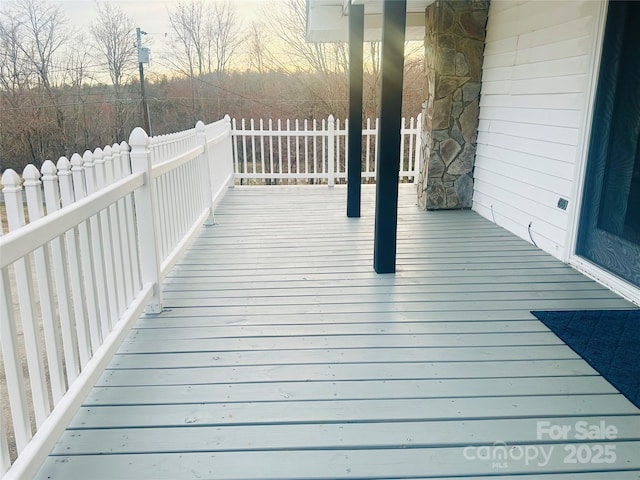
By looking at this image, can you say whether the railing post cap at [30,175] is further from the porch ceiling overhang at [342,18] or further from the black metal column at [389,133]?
the porch ceiling overhang at [342,18]

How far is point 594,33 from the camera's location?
361 cm

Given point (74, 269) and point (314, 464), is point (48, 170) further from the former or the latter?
point (314, 464)

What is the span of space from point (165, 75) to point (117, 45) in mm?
1503

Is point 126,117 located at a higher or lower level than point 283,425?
higher

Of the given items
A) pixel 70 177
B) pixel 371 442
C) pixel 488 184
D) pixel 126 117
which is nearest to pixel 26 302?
pixel 70 177

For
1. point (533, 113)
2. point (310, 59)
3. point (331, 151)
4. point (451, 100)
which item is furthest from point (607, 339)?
point (310, 59)

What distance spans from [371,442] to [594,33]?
3369 millimetres

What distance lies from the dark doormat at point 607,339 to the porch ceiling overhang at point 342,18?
3.74 m

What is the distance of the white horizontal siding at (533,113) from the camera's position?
3.91m

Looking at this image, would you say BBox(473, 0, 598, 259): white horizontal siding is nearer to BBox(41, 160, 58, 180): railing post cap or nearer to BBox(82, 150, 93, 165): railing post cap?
BBox(82, 150, 93, 165): railing post cap

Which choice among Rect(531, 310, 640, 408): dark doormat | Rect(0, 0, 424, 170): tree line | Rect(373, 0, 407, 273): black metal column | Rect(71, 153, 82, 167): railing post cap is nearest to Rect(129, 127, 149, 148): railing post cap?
Rect(71, 153, 82, 167): railing post cap

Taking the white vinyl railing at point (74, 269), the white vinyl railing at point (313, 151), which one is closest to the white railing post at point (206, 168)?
the white vinyl railing at point (74, 269)

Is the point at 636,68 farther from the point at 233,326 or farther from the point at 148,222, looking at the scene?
the point at 148,222

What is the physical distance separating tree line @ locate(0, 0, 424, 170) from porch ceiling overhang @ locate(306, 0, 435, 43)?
5197 mm
